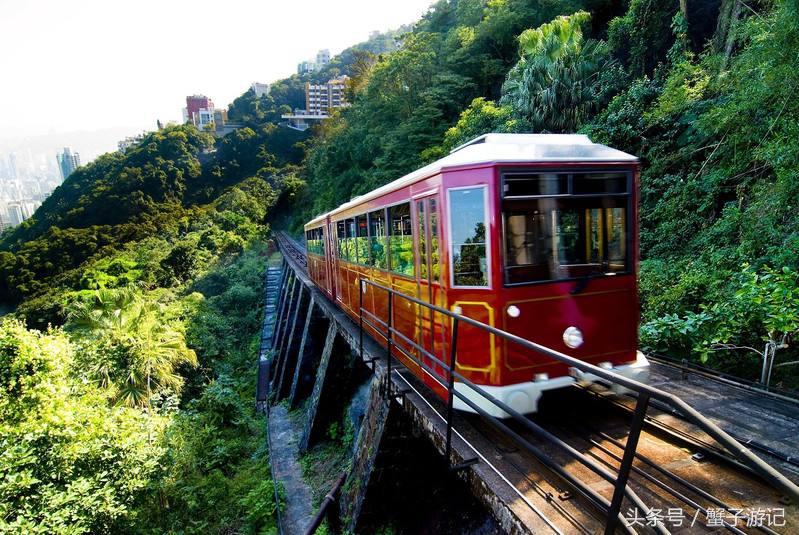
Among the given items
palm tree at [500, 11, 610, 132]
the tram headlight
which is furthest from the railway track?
palm tree at [500, 11, 610, 132]

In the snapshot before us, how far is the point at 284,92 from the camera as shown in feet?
324

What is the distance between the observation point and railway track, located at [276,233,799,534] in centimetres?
271

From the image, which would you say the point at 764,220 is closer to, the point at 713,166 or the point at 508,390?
the point at 713,166

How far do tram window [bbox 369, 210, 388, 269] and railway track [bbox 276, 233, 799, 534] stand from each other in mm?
2760

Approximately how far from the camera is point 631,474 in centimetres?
328

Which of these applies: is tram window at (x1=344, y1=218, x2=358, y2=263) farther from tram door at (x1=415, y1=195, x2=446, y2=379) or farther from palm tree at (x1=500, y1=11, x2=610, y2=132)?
palm tree at (x1=500, y1=11, x2=610, y2=132)

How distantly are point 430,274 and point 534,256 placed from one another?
120 centimetres

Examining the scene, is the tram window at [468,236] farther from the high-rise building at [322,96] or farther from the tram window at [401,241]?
the high-rise building at [322,96]

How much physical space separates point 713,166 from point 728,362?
5060 mm

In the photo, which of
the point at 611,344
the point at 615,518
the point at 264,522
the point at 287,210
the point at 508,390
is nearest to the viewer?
the point at 615,518

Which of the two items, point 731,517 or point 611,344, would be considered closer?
point 731,517

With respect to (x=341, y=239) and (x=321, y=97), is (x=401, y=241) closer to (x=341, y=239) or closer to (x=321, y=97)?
(x=341, y=239)

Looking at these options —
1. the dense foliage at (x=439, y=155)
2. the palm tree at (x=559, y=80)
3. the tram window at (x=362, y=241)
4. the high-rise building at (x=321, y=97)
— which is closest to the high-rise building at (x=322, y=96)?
the high-rise building at (x=321, y=97)

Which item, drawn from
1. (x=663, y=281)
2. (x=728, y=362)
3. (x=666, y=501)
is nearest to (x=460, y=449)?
(x=666, y=501)
